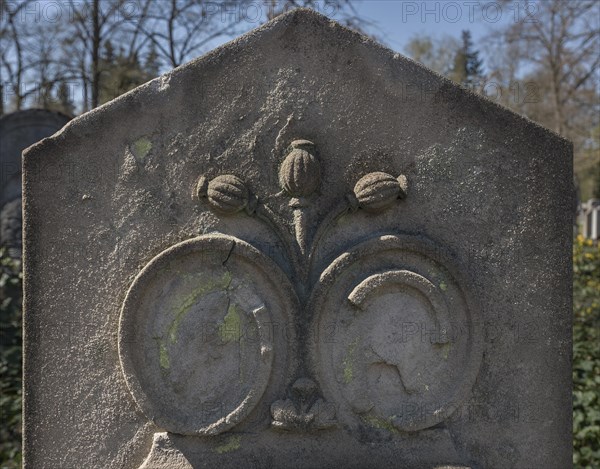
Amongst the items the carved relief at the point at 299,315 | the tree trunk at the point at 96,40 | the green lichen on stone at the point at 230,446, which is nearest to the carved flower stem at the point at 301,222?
the carved relief at the point at 299,315

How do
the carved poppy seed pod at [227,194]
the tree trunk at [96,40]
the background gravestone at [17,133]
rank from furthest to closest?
the tree trunk at [96,40], the background gravestone at [17,133], the carved poppy seed pod at [227,194]

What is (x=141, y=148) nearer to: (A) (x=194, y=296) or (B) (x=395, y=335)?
(A) (x=194, y=296)

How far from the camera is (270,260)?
2061 mm

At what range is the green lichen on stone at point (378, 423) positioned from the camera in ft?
6.93

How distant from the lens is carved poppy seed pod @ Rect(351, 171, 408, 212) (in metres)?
2.06

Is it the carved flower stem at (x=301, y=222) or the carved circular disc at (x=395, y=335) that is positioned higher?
the carved flower stem at (x=301, y=222)

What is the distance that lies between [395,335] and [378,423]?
281 mm

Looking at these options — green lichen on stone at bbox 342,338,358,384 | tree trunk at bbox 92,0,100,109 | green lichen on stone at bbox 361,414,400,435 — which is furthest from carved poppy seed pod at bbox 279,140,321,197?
tree trunk at bbox 92,0,100,109

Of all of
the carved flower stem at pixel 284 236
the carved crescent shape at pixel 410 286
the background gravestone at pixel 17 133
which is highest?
the background gravestone at pixel 17 133

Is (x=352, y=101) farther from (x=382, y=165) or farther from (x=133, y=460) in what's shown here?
(x=133, y=460)

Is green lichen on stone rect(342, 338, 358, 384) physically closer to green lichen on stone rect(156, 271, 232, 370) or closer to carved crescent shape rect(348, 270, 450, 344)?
carved crescent shape rect(348, 270, 450, 344)

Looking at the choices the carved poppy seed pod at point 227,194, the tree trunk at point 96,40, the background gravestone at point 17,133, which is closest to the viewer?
the carved poppy seed pod at point 227,194

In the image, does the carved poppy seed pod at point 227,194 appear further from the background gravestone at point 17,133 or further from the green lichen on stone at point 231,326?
the background gravestone at point 17,133

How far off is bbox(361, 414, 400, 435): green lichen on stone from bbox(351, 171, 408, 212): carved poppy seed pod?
0.64m
